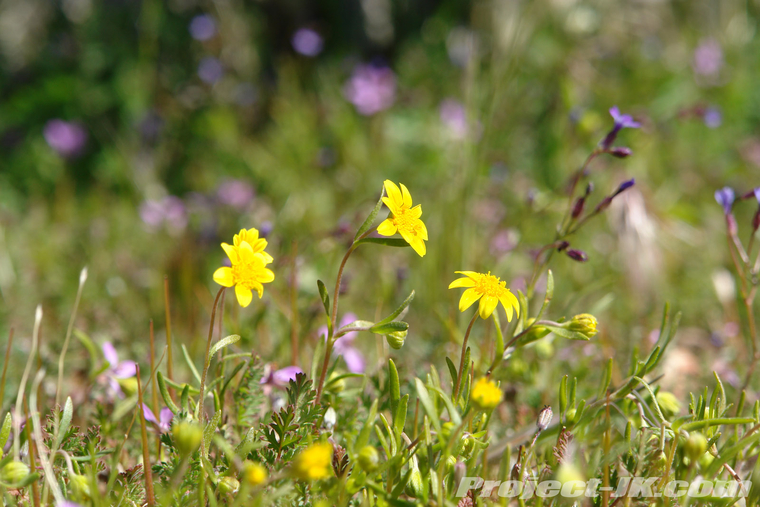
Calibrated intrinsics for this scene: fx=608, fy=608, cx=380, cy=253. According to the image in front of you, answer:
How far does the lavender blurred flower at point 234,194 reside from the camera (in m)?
3.66

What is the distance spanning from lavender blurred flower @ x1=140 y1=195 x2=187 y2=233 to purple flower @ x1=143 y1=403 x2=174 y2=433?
2.05 meters

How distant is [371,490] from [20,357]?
160 cm

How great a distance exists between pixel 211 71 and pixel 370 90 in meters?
1.13

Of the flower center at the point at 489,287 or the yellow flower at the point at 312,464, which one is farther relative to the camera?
the flower center at the point at 489,287

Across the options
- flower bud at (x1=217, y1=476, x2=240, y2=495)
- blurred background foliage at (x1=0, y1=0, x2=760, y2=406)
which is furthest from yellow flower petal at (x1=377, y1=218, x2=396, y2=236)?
blurred background foliage at (x1=0, y1=0, x2=760, y2=406)

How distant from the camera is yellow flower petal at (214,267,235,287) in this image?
1179 mm

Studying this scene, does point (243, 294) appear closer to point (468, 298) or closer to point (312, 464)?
point (312, 464)

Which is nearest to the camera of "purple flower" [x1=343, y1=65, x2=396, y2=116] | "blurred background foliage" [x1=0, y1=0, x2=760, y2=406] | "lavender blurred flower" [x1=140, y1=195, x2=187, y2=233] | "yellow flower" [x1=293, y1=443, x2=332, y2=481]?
"yellow flower" [x1=293, y1=443, x2=332, y2=481]

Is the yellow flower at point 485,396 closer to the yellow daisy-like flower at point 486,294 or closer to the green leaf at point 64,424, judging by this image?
the yellow daisy-like flower at point 486,294

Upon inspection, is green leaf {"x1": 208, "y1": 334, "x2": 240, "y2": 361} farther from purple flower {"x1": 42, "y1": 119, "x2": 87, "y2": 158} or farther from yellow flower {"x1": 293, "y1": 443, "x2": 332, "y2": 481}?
purple flower {"x1": 42, "y1": 119, "x2": 87, "y2": 158}

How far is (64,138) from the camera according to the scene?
3.96m

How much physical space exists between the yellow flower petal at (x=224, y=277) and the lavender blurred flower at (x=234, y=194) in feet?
8.23

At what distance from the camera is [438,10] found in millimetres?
4680

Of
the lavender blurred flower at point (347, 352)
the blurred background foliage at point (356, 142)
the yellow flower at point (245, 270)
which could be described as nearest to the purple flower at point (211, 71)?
the blurred background foliage at point (356, 142)
